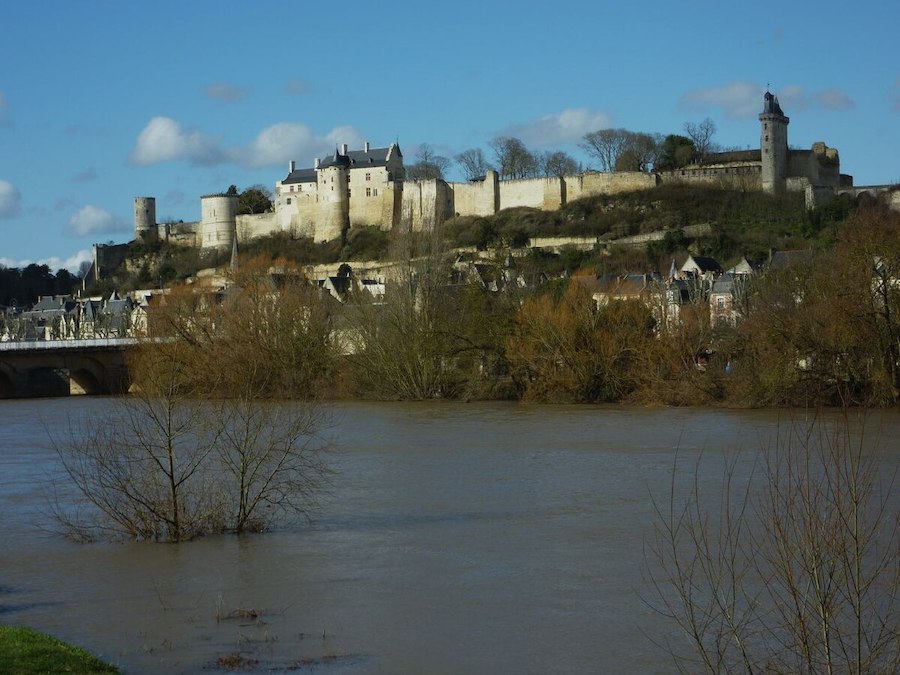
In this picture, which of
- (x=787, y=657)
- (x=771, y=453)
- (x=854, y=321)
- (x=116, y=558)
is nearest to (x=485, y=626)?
(x=787, y=657)

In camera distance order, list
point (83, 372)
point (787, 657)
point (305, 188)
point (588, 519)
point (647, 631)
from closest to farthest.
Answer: point (787, 657)
point (647, 631)
point (588, 519)
point (83, 372)
point (305, 188)

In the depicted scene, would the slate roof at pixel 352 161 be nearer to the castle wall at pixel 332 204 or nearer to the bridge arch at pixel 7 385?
the castle wall at pixel 332 204

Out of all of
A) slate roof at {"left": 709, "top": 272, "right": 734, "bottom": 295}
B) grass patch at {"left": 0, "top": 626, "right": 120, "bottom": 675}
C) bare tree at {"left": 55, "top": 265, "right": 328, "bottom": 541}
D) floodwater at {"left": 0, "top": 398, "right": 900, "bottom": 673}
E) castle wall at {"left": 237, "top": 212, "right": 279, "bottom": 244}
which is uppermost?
castle wall at {"left": 237, "top": 212, "right": 279, "bottom": 244}

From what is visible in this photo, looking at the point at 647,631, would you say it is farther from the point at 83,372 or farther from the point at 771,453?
the point at 83,372

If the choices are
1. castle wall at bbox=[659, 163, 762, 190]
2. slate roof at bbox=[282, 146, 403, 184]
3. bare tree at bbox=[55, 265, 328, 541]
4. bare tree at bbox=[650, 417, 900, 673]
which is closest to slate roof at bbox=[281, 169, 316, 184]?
slate roof at bbox=[282, 146, 403, 184]

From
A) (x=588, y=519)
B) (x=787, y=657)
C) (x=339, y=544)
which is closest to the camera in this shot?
(x=787, y=657)

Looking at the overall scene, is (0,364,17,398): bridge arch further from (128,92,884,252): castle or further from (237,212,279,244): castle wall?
(237,212,279,244): castle wall

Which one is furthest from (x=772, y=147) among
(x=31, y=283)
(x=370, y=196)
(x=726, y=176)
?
(x=31, y=283)

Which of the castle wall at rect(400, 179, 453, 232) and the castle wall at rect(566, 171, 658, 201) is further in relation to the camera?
the castle wall at rect(400, 179, 453, 232)
